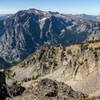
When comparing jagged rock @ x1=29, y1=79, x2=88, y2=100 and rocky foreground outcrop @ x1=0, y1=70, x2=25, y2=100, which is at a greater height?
jagged rock @ x1=29, y1=79, x2=88, y2=100

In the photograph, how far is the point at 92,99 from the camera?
79562 millimetres

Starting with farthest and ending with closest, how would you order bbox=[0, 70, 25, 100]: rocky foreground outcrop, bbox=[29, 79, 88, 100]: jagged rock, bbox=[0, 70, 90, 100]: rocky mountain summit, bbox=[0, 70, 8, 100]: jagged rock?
1. bbox=[0, 70, 25, 100]: rocky foreground outcrop
2. bbox=[0, 70, 8, 100]: jagged rock
3. bbox=[0, 70, 90, 100]: rocky mountain summit
4. bbox=[29, 79, 88, 100]: jagged rock

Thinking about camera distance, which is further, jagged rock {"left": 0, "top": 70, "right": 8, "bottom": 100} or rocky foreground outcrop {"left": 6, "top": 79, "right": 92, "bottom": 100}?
jagged rock {"left": 0, "top": 70, "right": 8, "bottom": 100}

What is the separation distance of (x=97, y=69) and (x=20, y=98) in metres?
83.7

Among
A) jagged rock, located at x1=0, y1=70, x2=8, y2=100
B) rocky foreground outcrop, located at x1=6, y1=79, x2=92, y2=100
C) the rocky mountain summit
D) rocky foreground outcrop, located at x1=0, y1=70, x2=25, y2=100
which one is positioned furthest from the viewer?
rocky foreground outcrop, located at x1=0, y1=70, x2=25, y2=100

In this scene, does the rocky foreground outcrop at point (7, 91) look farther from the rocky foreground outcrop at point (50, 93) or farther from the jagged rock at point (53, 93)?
the jagged rock at point (53, 93)

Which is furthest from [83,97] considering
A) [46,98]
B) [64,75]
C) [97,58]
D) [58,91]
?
[64,75]

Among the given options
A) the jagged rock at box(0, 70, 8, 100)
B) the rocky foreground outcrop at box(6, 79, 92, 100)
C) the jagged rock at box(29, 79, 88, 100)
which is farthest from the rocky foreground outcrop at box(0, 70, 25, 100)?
the jagged rock at box(29, 79, 88, 100)

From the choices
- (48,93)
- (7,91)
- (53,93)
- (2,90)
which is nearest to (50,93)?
(48,93)

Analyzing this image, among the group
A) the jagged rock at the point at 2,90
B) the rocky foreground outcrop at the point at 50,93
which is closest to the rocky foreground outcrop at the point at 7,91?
the jagged rock at the point at 2,90

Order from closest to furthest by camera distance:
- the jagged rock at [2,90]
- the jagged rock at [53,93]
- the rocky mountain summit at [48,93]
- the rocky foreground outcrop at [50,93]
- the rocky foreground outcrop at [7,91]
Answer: the jagged rock at [53,93] < the rocky foreground outcrop at [50,93] < the rocky mountain summit at [48,93] < the jagged rock at [2,90] < the rocky foreground outcrop at [7,91]

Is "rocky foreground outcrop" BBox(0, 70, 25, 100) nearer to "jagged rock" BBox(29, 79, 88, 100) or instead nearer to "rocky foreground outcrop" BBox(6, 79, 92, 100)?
"rocky foreground outcrop" BBox(6, 79, 92, 100)

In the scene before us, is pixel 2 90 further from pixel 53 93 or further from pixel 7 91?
pixel 53 93

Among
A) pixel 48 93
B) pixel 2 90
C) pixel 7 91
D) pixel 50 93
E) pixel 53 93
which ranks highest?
pixel 48 93
